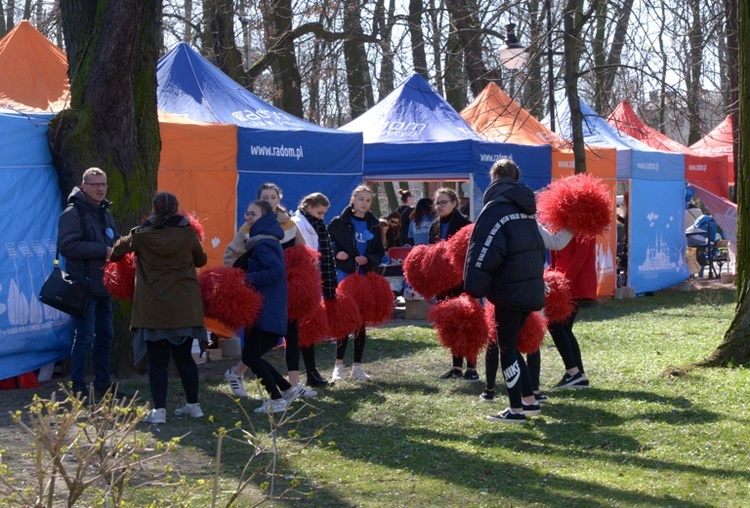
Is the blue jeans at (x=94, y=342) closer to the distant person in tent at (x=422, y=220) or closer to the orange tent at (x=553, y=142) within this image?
the distant person in tent at (x=422, y=220)

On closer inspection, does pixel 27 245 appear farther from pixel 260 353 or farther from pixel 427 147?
pixel 427 147

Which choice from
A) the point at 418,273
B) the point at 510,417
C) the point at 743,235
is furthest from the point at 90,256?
the point at 743,235

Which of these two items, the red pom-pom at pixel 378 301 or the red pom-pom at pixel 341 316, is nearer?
the red pom-pom at pixel 341 316

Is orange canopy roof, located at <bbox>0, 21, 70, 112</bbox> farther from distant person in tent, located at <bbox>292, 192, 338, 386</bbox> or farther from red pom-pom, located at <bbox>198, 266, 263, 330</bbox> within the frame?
red pom-pom, located at <bbox>198, 266, 263, 330</bbox>

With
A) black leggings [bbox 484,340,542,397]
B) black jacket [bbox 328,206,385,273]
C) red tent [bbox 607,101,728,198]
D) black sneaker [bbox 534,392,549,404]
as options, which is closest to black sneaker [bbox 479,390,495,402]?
black leggings [bbox 484,340,542,397]

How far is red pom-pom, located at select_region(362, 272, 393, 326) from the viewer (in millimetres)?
9516

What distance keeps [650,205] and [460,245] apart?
1077cm

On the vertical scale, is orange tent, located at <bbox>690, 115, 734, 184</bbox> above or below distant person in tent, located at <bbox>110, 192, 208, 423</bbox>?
above

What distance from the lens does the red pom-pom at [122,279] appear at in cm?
770

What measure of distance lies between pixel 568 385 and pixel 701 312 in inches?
283

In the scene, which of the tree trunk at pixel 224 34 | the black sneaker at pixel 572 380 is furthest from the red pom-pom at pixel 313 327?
the tree trunk at pixel 224 34

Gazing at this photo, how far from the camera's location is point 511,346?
7305 millimetres

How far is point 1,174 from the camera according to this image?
9.05 meters

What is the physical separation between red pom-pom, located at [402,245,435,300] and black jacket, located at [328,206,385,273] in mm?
374
